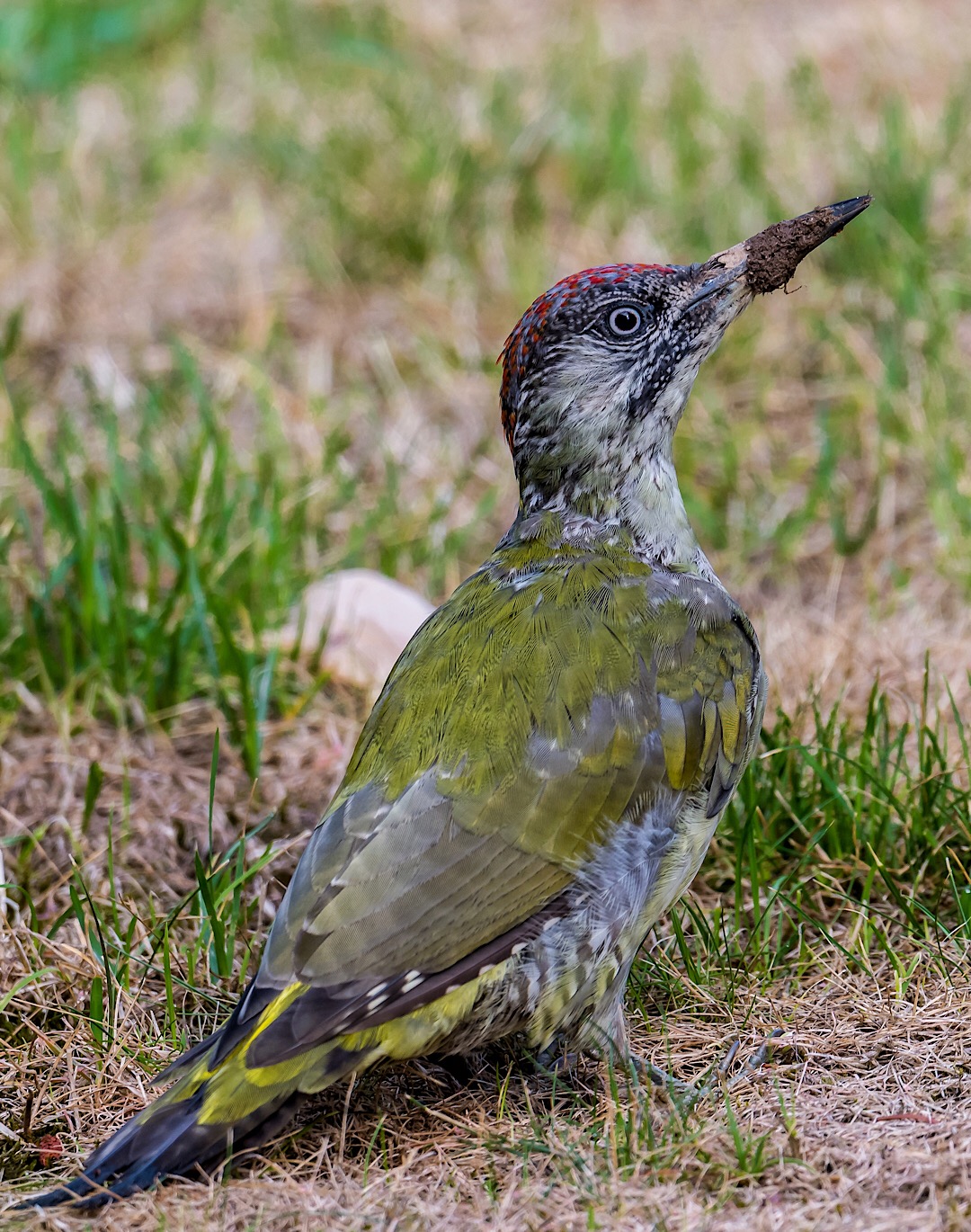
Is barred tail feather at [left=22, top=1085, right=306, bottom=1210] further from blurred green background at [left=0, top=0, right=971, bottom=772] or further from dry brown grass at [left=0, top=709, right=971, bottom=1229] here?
blurred green background at [left=0, top=0, right=971, bottom=772]

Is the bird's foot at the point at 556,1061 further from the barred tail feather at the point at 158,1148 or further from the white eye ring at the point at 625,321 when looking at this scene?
the white eye ring at the point at 625,321

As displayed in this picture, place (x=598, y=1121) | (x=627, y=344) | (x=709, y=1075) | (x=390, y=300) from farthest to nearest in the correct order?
(x=390, y=300), (x=627, y=344), (x=709, y=1075), (x=598, y=1121)

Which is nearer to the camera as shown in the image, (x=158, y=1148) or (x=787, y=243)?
(x=158, y=1148)

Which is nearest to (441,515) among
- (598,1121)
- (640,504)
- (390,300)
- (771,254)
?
(390,300)

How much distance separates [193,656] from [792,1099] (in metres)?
2.25

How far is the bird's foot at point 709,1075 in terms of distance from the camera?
3.14 m

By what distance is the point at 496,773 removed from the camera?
3.18 meters

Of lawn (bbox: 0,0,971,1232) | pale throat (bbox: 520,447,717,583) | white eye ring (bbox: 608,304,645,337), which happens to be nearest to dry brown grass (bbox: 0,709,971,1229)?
lawn (bbox: 0,0,971,1232)

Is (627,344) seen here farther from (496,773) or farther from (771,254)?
(496,773)

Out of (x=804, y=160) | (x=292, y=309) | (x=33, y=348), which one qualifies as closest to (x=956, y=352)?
(x=804, y=160)

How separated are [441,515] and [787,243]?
201cm

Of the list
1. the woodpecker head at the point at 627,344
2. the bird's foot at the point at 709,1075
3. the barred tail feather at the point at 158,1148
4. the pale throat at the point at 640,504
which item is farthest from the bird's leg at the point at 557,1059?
the woodpecker head at the point at 627,344

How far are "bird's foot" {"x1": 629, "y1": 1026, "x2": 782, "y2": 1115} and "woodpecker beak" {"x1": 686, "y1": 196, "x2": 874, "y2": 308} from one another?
5.47 feet

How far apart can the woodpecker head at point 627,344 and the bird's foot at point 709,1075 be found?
126cm
